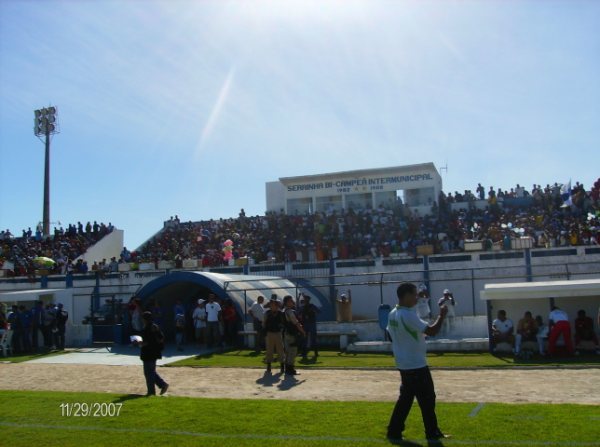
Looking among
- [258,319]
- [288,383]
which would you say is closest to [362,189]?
[258,319]

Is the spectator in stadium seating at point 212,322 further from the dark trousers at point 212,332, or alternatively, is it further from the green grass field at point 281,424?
the green grass field at point 281,424

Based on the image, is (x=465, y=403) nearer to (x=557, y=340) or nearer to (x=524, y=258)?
(x=557, y=340)

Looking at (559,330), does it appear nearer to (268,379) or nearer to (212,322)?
(268,379)

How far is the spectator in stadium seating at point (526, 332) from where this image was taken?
15977 millimetres

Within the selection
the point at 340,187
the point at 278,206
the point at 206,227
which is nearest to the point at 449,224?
the point at 340,187

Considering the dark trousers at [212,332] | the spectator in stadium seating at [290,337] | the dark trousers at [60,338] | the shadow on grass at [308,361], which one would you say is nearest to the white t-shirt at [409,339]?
the spectator in stadium seating at [290,337]

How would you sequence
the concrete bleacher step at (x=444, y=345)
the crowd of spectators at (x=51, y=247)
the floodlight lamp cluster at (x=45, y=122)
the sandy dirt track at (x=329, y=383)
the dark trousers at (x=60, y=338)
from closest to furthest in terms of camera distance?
the sandy dirt track at (x=329, y=383) < the concrete bleacher step at (x=444, y=345) < the dark trousers at (x=60, y=338) < the crowd of spectators at (x=51, y=247) < the floodlight lamp cluster at (x=45, y=122)

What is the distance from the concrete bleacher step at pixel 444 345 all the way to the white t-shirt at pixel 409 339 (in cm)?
1086

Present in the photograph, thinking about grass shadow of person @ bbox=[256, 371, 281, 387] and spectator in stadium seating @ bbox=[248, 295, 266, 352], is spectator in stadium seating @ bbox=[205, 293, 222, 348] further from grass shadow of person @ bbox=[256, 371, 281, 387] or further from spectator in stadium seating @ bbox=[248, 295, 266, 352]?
grass shadow of person @ bbox=[256, 371, 281, 387]

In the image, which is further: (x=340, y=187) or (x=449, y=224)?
(x=340, y=187)

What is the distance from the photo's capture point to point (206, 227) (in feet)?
134

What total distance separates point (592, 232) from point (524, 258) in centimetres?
412

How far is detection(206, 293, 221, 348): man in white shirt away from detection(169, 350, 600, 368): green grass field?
1349mm

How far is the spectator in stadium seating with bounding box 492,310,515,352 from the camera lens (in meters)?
16.6
